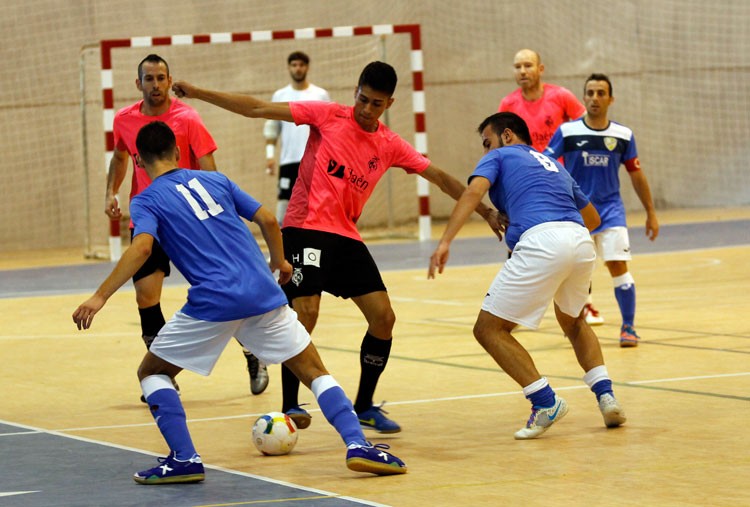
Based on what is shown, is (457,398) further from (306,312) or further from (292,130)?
(292,130)

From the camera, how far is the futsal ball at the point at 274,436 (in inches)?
266

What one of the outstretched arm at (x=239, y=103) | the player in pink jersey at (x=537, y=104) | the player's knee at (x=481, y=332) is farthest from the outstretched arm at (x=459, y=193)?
the player in pink jersey at (x=537, y=104)

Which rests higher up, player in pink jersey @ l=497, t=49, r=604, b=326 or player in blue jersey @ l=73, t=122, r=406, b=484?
player in pink jersey @ l=497, t=49, r=604, b=326

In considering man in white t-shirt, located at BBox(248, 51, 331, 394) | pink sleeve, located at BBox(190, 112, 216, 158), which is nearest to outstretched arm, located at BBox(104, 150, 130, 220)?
pink sleeve, located at BBox(190, 112, 216, 158)

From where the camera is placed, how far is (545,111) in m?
11.9


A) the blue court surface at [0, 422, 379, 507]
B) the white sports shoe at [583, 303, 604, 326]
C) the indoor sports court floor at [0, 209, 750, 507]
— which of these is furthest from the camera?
the white sports shoe at [583, 303, 604, 326]

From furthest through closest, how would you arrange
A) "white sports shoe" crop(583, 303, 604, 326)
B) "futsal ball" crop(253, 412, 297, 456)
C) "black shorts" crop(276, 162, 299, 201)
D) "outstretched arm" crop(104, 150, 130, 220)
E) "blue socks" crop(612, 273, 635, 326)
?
"black shorts" crop(276, 162, 299, 201) → "white sports shoe" crop(583, 303, 604, 326) → "blue socks" crop(612, 273, 635, 326) → "outstretched arm" crop(104, 150, 130, 220) → "futsal ball" crop(253, 412, 297, 456)

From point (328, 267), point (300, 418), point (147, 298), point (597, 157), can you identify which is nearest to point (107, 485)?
point (300, 418)

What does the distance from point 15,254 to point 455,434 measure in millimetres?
14806

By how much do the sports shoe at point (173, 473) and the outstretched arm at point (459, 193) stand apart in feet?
6.73

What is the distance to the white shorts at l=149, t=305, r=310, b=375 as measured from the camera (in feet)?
20.7

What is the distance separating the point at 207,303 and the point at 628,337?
188 inches

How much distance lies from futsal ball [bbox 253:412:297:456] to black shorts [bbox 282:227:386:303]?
0.83 m

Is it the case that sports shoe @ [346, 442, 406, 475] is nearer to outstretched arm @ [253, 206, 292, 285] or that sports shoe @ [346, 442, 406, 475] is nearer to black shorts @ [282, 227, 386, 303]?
outstretched arm @ [253, 206, 292, 285]
